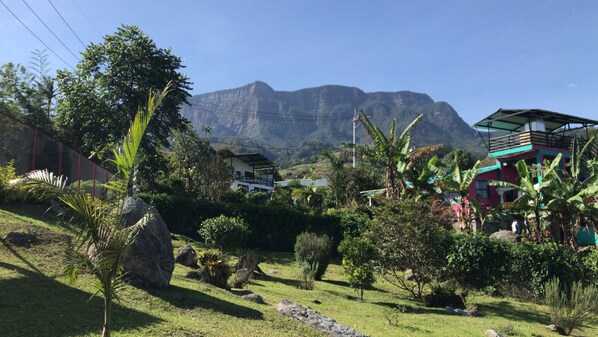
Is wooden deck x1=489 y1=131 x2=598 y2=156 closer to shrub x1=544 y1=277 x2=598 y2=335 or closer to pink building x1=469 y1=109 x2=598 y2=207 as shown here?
pink building x1=469 y1=109 x2=598 y2=207

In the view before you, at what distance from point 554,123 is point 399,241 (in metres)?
24.1

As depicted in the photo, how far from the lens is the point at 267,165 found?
2498 inches

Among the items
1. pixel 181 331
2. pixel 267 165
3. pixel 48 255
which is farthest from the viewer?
pixel 267 165

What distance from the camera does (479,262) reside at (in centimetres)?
1795

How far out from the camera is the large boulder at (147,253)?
8.86 m

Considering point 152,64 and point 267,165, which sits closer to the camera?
point 152,64

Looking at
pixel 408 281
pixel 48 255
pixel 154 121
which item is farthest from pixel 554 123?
pixel 48 255

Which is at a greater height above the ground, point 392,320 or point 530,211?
point 530,211

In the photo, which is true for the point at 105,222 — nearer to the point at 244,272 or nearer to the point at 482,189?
the point at 244,272

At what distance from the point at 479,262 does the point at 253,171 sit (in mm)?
46663

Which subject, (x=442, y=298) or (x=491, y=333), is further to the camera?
(x=442, y=298)

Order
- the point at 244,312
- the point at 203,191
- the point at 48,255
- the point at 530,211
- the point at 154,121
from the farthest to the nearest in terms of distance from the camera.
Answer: the point at 203,191 → the point at 154,121 → the point at 530,211 → the point at 48,255 → the point at 244,312

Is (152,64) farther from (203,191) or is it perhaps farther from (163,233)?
(163,233)

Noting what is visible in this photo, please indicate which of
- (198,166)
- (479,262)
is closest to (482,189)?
(479,262)
